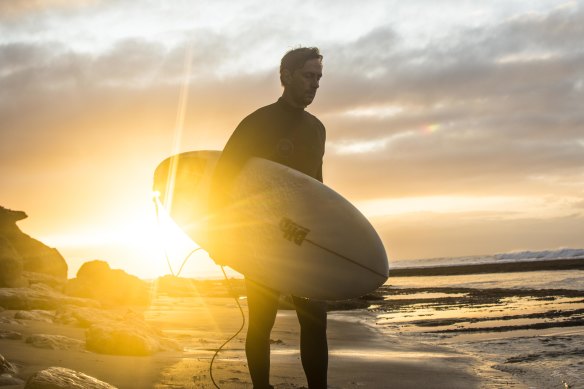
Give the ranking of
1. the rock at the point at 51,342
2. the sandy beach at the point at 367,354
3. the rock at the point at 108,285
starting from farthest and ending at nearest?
the rock at the point at 108,285 → the rock at the point at 51,342 → the sandy beach at the point at 367,354

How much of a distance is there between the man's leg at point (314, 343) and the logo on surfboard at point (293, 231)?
40 centimetres

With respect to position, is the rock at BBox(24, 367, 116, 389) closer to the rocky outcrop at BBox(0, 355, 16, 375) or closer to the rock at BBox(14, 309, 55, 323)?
the rocky outcrop at BBox(0, 355, 16, 375)

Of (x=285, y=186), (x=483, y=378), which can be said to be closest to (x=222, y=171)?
(x=285, y=186)

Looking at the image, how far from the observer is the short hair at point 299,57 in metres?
3.99

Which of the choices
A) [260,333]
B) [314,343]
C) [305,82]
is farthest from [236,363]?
[305,82]

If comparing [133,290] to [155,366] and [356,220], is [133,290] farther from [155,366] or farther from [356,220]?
[356,220]

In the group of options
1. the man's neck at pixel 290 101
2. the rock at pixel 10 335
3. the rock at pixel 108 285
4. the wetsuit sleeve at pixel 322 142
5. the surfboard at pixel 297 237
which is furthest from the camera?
the rock at pixel 108 285

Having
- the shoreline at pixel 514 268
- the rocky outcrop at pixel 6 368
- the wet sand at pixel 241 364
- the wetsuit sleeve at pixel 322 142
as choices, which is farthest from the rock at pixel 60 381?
the shoreline at pixel 514 268

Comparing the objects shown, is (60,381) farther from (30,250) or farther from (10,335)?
(30,250)

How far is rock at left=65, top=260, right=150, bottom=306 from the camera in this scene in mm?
17047

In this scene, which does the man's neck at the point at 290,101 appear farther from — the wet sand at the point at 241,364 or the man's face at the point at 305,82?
the wet sand at the point at 241,364

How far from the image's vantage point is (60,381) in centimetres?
348

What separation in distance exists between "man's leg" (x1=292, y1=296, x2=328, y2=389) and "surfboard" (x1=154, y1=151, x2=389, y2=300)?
0.10m

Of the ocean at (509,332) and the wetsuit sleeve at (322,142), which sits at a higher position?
the wetsuit sleeve at (322,142)
